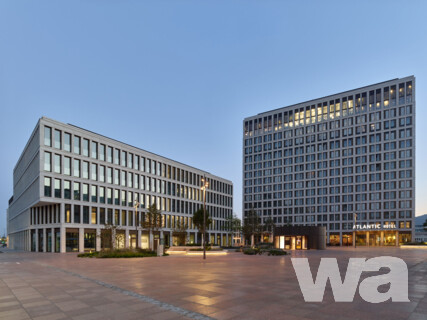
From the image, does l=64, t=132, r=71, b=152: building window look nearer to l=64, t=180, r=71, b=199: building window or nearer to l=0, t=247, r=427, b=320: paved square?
l=64, t=180, r=71, b=199: building window

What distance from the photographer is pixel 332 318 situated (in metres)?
9.49

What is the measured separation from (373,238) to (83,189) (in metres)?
89.1

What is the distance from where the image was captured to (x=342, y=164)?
379 ft

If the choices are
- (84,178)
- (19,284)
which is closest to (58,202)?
(84,178)

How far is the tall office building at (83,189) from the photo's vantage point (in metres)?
58.9

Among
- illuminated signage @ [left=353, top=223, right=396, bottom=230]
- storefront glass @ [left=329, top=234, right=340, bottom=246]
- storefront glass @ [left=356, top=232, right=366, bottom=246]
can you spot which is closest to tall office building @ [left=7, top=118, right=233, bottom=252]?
Answer: storefront glass @ [left=329, top=234, right=340, bottom=246]

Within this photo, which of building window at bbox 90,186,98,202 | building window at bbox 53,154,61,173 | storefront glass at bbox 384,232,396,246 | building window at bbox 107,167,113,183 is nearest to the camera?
building window at bbox 53,154,61,173

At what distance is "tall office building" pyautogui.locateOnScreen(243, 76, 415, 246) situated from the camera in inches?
4114

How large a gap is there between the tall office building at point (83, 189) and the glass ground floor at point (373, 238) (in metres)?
57.5

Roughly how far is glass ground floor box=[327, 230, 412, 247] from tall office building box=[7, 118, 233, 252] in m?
57.5

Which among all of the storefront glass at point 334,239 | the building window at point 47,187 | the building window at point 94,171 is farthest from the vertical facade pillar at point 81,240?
the storefront glass at point 334,239

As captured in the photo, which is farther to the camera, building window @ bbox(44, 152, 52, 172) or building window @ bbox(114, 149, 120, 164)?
building window @ bbox(114, 149, 120, 164)

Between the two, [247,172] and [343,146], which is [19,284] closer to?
[343,146]

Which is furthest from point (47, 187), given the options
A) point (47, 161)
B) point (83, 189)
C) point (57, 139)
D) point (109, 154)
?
point (109, 154)
